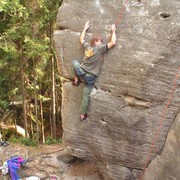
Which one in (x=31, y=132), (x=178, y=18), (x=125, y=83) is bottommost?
(x=31, y=132)

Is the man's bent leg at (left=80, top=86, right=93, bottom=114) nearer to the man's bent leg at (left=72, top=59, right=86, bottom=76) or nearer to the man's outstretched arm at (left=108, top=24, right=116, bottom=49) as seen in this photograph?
the man's bent leg at (left=72, top=59, right=86, bottom=76)

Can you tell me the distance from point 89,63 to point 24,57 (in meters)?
7.25

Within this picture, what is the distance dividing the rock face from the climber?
0.47 feet

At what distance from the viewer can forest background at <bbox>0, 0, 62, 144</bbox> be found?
483 inches

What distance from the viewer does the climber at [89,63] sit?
7.31 meters

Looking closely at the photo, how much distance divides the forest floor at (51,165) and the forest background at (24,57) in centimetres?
193

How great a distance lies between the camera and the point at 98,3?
7.70 meters

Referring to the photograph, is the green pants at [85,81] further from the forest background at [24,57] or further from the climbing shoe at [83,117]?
the forest background at [24,57]

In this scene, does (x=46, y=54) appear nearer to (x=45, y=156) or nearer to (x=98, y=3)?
(x=45, y=156)

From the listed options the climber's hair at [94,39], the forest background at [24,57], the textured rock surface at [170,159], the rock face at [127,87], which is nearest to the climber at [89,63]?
the climber's hair at [94,39]

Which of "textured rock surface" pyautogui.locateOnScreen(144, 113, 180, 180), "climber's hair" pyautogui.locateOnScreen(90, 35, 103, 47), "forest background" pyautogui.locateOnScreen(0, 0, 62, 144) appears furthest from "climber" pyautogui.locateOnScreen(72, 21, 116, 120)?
"forest background" pyautogui.locateOnScreen(0, 0, 62, 144)

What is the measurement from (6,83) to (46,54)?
10.8 ft

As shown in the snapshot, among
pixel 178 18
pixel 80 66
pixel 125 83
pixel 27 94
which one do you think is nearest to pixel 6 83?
pixel 27 94

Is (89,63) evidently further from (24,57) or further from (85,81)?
(24,57)
